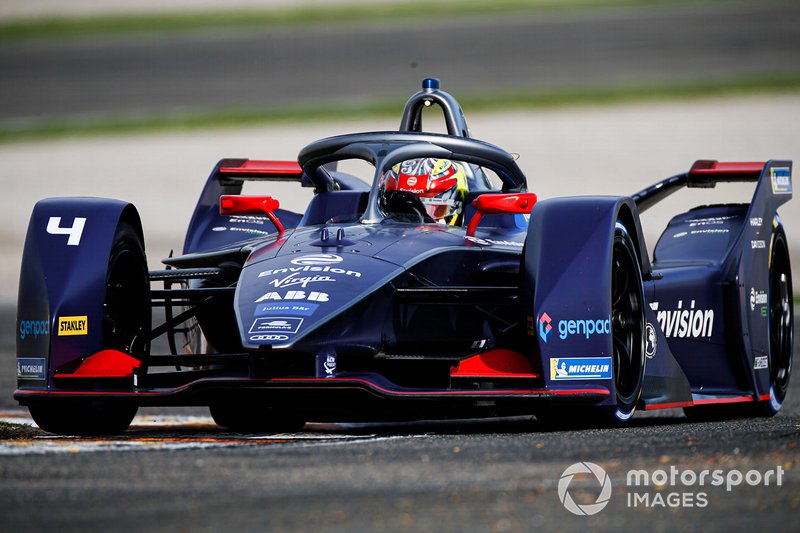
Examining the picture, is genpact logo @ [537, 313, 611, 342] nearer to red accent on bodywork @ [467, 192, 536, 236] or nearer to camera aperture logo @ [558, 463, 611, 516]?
red accent on bodywork @ [467, 192, 536, 236]

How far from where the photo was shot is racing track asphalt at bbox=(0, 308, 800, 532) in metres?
5.18

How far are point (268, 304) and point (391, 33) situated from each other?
37298 millimetres

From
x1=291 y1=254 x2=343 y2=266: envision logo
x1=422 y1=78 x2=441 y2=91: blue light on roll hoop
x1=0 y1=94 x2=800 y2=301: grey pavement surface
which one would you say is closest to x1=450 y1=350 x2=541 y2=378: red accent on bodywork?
x1=291 y1=254 x2=343 y2=266: envision logo

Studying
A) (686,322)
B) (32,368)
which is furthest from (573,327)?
(32,368)

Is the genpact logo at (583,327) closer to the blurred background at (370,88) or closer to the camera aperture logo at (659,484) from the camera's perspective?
the camera aperture logo at (659,484)

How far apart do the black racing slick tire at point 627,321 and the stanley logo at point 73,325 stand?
3071mm

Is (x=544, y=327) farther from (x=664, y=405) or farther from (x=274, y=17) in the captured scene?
(x=274, y=17)

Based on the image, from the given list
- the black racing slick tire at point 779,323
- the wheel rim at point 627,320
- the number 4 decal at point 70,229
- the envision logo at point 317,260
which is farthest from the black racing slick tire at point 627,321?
the number 4 decal at point 70,229

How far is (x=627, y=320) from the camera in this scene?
345 inches

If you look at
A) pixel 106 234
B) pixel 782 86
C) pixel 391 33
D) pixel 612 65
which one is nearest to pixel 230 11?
pixel 391 33

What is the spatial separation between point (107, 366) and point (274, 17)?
41.2 metres

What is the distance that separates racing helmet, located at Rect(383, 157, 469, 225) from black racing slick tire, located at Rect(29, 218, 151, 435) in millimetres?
1801

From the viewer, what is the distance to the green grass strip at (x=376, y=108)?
1341 inches

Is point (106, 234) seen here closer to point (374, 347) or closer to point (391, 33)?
point (374, 347)
